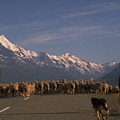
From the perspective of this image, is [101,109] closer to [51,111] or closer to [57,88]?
[51,111]

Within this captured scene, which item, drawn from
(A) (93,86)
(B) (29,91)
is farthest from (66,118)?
(A) (93,86)

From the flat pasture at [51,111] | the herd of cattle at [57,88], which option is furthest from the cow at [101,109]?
the herd of cattle at [57,88]

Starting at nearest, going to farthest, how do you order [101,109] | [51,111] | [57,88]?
[101,109] < [51,111] < [57,88]

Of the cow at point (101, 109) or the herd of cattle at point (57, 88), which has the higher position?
the herd of cattle at point (57, 88)

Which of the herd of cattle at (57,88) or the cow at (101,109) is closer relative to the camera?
the cow at (101,109)

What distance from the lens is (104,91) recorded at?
246ft

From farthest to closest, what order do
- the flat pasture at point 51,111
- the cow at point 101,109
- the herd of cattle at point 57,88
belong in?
the herd of cattle at point 57,88 < the flat pasture at point 51,111 < the cow at point 101,109

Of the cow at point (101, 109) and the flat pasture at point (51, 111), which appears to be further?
the flat pasture at point (51, 111)

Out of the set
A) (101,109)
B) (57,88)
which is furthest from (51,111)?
(57,88)

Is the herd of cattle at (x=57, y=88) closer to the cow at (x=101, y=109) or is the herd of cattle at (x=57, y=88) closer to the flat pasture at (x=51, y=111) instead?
the flat pasture at (x=51, y=111)

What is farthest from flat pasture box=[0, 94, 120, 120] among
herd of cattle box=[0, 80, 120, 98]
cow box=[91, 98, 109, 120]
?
herd of cattle box=[0, 80, 120, 98]

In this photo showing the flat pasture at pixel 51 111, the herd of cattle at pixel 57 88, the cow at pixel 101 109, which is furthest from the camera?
the herd of cattle at pixel 57 88

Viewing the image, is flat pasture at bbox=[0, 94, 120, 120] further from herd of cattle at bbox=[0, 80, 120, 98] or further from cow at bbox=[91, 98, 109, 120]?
herd of cattle at bbox=[0, 80, 120, 98]

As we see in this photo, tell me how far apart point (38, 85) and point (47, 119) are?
5177 centimetres
